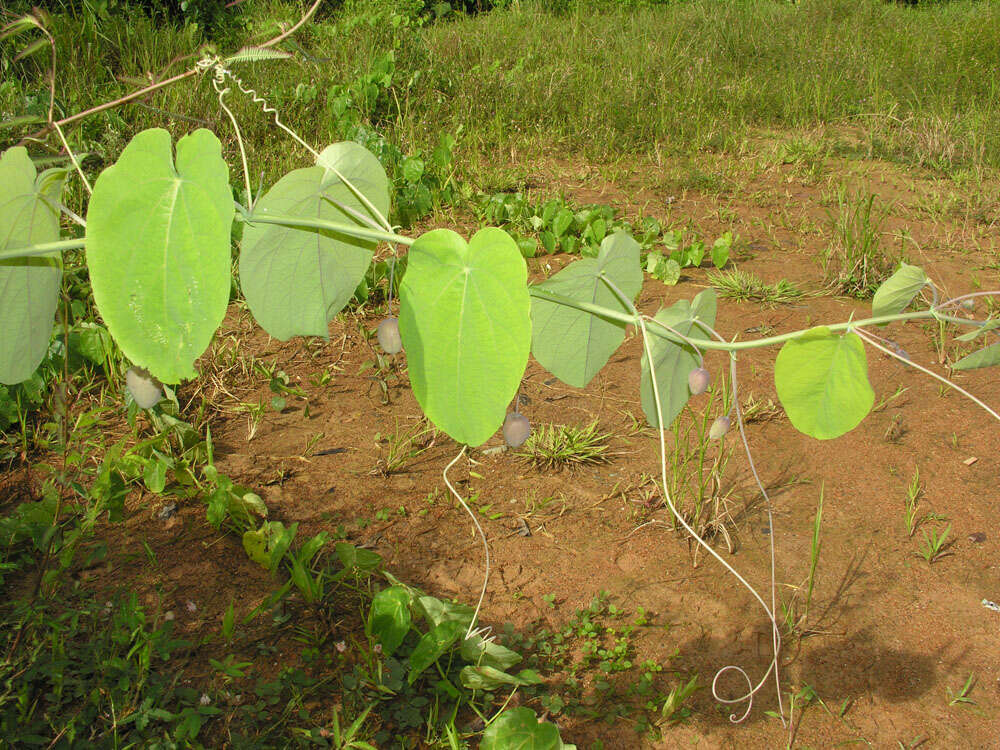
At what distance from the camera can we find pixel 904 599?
182 cm

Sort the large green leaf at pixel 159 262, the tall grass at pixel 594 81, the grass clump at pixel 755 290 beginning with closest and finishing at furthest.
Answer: the large green leaf at pixel 159 262
the grass clump at pixel 755 290
the tall grass at pixel 594 81

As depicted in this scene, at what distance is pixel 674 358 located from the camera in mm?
844

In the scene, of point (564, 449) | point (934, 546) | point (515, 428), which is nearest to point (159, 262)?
point (515, 428)

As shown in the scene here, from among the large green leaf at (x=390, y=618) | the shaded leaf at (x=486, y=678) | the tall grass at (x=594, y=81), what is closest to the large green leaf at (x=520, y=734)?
the shaded leaf at (x=486, y=678)

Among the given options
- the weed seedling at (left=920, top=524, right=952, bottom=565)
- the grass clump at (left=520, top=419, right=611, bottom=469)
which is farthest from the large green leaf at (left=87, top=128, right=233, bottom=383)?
the weed seedling at (left=920, top=524, right=952, bottom=565)

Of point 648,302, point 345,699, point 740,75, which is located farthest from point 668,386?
point 740,75

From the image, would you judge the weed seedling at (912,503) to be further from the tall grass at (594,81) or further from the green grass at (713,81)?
the green grass at (713,81)

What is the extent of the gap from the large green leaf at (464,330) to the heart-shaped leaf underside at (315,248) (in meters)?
0.16

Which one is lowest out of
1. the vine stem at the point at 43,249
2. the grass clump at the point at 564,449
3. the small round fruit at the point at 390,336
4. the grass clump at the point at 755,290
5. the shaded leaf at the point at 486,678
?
the grass clump at the point at 755,290

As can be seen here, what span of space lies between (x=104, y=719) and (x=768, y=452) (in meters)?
1.78

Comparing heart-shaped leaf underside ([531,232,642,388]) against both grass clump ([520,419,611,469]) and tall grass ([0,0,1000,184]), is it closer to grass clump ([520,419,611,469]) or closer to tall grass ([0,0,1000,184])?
grass clump ([520,419,611,469])

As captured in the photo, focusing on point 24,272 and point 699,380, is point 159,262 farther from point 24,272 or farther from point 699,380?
point 699,380

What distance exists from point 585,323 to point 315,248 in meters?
0.28

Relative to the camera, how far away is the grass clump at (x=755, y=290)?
304 cm
